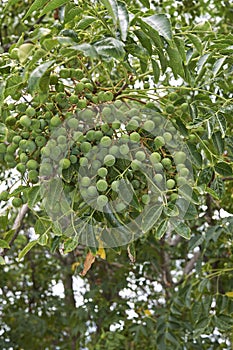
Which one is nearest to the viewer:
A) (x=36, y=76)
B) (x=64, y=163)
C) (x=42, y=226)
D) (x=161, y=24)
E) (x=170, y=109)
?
(x=36, y=76)

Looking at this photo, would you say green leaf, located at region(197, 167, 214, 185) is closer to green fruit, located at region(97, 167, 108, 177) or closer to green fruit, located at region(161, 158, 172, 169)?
green fruit, located at region(161, 158, 172, 169)

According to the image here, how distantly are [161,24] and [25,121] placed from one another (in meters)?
0.25

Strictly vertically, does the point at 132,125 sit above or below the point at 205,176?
above

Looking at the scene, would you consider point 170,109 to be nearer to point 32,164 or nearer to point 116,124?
point 116,124

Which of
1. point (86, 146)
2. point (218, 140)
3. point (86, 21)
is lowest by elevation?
point (218, 140)

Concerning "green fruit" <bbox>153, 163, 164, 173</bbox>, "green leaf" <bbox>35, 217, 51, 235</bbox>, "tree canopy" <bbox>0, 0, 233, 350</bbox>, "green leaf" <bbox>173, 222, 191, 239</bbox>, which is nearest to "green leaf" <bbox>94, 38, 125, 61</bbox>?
"tree canopy" <bbox>0, 0, 233, 350</bbox>

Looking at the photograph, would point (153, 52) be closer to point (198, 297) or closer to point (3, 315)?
point (198, 297)

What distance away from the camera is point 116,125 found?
2.97 ft

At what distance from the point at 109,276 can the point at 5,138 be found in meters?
1.93

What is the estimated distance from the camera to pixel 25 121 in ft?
2.95

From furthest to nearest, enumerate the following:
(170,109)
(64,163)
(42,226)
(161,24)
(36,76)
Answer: (42,226)
(170,109)
(64,163)
(161,24)
(36,76)

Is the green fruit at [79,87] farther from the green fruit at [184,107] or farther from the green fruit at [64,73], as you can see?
the green fruit at [184,107]

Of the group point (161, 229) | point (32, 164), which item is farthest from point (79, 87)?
point (161, 229)

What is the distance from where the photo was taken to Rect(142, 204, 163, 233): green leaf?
946 mm
